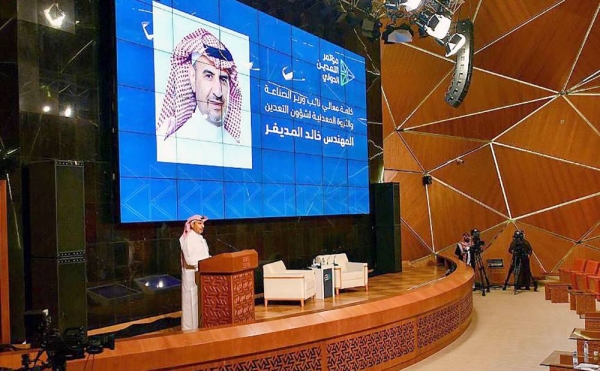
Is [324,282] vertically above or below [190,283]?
below

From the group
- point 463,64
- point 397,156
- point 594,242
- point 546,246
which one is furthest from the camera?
point 397,156

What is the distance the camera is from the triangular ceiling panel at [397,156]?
1332cm

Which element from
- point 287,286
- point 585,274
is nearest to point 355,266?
point 287,286

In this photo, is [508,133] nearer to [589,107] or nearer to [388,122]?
[589,107]

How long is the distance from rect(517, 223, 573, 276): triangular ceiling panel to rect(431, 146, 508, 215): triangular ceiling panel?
0.63 m

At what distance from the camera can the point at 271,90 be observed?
853cm

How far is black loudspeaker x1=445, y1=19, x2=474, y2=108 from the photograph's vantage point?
915cm

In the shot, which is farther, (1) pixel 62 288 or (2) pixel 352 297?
(2) pixel 352 297

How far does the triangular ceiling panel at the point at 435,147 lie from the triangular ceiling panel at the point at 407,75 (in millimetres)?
523

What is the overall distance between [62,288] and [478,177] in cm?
991

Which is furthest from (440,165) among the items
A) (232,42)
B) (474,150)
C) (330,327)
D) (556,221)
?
(330,327)

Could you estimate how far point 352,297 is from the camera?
8156mm

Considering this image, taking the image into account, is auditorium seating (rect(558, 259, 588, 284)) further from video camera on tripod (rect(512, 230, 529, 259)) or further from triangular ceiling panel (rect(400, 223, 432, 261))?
triangular ceiling panel (rect(400, 223, 432, 261))

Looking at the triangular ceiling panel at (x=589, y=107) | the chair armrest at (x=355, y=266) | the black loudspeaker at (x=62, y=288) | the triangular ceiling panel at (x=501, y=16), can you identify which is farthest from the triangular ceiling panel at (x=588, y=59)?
the black loudspeaker at (x=62, y=288)
